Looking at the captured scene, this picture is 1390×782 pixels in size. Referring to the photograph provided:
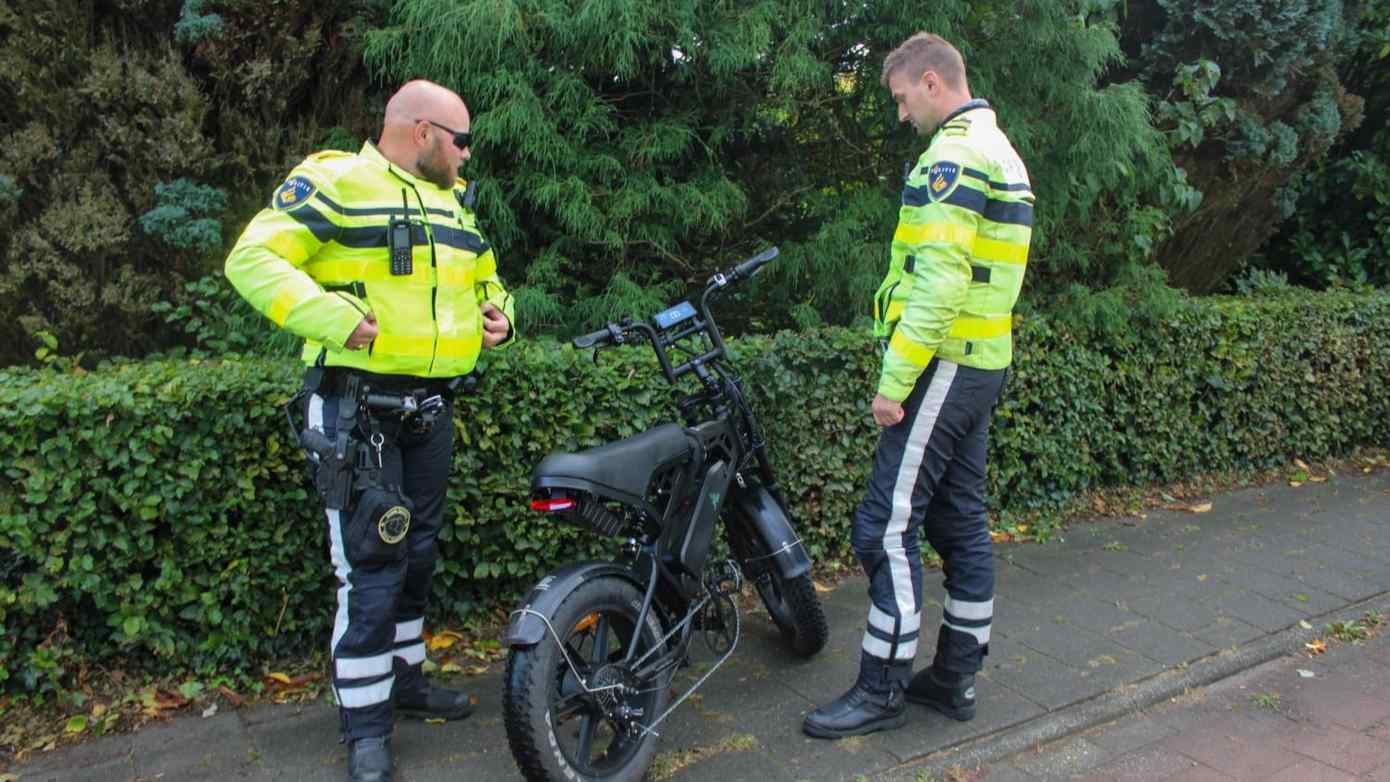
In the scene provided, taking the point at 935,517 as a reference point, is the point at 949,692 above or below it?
below

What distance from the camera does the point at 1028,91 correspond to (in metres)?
5.29

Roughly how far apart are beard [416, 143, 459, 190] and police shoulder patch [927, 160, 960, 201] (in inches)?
57.9

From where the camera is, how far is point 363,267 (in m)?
2.93

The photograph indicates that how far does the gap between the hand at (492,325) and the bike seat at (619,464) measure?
0.50 meters

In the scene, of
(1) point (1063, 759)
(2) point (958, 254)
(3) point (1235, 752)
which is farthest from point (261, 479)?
(3) point (1235, 752)

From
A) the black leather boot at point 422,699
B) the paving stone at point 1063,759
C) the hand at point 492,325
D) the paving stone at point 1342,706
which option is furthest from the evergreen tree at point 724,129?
the paving stone at point 1342,706

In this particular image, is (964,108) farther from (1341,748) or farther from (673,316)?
(1341,748)

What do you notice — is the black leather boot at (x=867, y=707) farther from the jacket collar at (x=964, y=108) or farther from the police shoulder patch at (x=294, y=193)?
the police shoulder patch at (x=294, y=193)

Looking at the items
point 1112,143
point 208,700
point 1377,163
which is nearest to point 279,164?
point 208,700

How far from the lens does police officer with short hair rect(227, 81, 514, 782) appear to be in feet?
9.15

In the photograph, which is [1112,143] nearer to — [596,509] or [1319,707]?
[1319,707]

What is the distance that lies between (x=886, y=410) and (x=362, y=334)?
1618 millimetres

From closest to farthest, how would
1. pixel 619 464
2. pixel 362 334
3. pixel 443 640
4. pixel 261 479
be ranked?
pixel 362 334 → pixel 619 464 → pixel 261 479 → pixel 443 640

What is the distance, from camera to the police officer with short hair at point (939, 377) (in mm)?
3199
